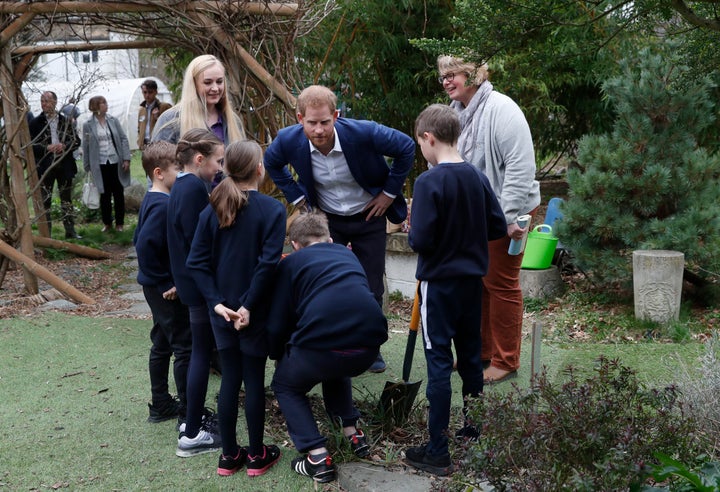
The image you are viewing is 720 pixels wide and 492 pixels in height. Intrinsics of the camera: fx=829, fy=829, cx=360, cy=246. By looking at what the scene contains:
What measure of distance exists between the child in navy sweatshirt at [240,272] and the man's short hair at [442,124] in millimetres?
711

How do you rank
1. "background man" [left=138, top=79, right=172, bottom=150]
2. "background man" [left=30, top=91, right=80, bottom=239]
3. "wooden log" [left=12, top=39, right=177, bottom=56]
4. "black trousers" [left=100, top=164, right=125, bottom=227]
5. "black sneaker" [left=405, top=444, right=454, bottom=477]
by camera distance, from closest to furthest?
"black sneaker" [left=405, top=444, right=454, bottom=477] → "wooden log" [left=12, top=39, right=177, bottom=56] → "background man" [left=30, top=91, right=80, bottom=239] → "background man" [left=138, top=79, right=172, bottom=150] → "black trousers" [left=100, top=164, right=125, bottom=227]

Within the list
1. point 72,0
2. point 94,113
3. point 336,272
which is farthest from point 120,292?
point 336,272

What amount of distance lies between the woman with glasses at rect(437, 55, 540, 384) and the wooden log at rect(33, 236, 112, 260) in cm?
640

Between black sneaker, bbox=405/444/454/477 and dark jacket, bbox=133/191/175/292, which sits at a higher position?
dark jacket, bbox=133/191/175/292

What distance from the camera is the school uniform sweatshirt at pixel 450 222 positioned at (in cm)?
340

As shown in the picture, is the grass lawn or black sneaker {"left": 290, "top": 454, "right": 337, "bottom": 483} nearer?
black sneaker {"left": 290, "top": 454, "right": 337, "bottom": 483}

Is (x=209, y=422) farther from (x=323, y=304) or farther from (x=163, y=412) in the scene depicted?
(x=323, y=304)

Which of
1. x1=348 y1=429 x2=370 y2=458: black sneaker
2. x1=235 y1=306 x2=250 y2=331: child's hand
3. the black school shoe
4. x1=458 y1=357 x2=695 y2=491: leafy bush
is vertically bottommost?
x1=348 y1=429 x2=370 y2=458: black sneaker

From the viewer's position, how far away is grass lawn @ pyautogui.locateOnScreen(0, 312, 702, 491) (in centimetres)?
362

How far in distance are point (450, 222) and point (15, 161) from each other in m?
5.51

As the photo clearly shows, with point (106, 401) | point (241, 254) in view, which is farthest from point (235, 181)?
point (106, 401)

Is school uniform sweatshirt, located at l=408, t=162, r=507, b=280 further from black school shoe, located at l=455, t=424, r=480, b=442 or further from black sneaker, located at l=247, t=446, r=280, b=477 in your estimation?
black sneaker, located at l=247, t=446, r=280, b=477

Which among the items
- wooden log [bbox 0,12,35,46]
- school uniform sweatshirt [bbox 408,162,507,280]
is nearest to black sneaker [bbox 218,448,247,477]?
school uniform sweatshirt [bbox 408,162,507,280]

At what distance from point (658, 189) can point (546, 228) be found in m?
1.35
